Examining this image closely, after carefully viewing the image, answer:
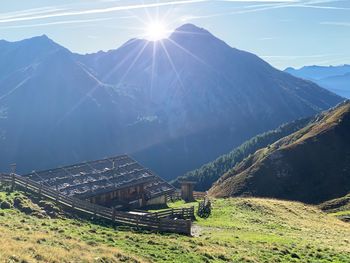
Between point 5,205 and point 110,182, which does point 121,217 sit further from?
point 110,182

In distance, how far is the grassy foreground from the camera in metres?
24.9

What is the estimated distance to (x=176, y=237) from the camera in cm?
3666

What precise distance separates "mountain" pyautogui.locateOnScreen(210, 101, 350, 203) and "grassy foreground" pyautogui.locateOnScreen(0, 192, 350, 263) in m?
49.7

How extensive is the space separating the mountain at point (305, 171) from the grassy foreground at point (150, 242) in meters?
49.7

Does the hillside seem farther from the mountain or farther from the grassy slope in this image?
the mountain

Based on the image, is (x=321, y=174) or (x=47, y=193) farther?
(x=321, y=174)

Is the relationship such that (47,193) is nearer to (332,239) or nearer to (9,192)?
(9,192)

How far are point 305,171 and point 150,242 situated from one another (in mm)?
85692

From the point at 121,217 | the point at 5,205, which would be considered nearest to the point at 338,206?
the point at 121,217

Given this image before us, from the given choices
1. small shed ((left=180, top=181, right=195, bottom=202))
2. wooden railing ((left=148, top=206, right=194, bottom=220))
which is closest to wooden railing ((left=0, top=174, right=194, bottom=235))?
wooden railing ((left=148, top=206, right=194, bottom=220))

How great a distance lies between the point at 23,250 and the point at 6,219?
518 inches

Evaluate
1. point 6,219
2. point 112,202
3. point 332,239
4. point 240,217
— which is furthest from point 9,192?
point 332,239

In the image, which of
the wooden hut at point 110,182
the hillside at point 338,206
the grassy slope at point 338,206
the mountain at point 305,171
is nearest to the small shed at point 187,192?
the wooden hut at point 110,182

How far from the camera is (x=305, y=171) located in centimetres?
11019
